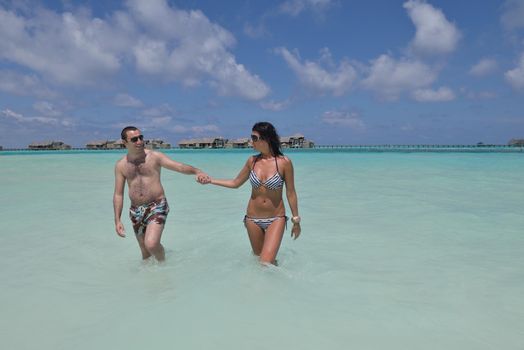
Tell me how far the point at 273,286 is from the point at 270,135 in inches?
60.8

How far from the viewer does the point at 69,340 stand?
2.78 meters

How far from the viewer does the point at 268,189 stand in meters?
3.92

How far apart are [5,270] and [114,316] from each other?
2.08 meters

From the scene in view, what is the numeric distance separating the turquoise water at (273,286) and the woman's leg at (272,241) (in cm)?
17

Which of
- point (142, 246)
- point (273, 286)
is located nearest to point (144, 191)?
point (142, 246)

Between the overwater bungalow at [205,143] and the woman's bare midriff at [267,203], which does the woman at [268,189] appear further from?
the overwater bungalow at [205,143]

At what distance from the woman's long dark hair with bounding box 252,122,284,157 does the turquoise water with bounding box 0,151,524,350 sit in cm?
131

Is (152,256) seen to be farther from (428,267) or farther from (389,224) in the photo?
(389,224)

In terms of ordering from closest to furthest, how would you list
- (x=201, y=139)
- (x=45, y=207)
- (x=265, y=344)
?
(x=265, y=344), (x=45, y=207), (x=201, y=139)

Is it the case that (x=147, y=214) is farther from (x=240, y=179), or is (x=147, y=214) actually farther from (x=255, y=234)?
(x=255, y=234)

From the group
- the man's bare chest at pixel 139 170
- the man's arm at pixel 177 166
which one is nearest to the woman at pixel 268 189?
the man's arm at pixel 177 166

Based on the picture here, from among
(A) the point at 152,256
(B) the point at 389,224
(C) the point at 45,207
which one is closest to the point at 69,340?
(A) the point at 152,256

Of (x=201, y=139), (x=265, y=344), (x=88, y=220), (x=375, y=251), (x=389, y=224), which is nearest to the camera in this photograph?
(x=265, y=344)

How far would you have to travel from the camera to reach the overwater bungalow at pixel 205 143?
87550 mm
